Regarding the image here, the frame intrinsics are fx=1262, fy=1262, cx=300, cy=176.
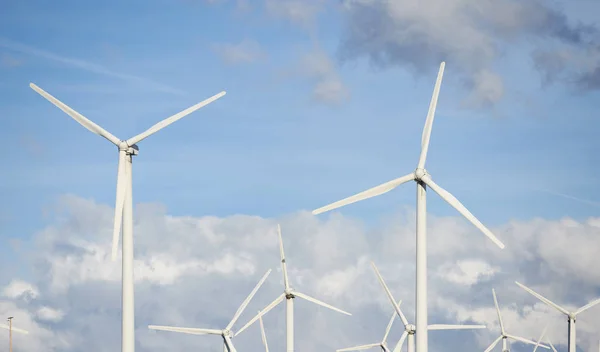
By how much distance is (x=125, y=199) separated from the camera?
3206 inches

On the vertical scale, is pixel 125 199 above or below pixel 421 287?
above

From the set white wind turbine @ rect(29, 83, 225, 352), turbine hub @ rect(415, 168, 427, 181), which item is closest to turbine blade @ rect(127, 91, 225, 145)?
white wind turbine @ rect(29, 83, 225, 352)

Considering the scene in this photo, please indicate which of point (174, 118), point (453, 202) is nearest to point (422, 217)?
point (453, 202)

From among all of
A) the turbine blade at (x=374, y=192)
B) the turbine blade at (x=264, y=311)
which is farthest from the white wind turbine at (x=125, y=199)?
the turbine blade at (x=264, y=311)

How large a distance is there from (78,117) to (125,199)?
7.59 m

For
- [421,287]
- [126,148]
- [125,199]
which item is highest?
[126,148]

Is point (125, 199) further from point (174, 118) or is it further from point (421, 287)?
point (421, 287)

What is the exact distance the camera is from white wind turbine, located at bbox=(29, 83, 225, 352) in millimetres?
79688

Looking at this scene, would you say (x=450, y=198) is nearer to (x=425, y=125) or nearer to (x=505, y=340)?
(x=425, y=125)

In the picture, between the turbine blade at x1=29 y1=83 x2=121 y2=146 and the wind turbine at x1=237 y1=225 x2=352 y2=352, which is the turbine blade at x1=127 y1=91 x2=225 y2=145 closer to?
the turbine blade at x1=29 y1=83 x2=121 y2=146

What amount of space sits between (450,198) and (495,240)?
6.84 meters

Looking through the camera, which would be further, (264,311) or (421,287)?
(264,311)

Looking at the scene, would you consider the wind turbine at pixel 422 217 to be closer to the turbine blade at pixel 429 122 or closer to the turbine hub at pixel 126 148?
the turbine blade at pixel 429 122

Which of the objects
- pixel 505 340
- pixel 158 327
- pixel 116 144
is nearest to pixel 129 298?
pixel 116 144
